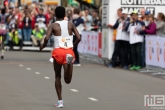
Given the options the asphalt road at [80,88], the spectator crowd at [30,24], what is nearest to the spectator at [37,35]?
the spectator crowd at [30,24]

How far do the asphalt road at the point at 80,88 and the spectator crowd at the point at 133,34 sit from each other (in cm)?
68

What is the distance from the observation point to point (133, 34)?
20.5 m

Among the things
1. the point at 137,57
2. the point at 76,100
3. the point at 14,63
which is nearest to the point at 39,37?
the point at 14,63

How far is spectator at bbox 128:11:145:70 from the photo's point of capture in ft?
66.9

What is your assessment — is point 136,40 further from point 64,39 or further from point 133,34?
point 64,39

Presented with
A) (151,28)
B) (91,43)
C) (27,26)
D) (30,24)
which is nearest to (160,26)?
(151,28)

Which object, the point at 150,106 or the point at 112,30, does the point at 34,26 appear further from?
the point at 150,106

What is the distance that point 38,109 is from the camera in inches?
442

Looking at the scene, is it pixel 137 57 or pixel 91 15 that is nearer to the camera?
pixel 137 57

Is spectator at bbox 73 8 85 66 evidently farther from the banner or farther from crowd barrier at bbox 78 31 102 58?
the banner

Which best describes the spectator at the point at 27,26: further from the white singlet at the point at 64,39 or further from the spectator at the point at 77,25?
the white singlet at the point at 64,39

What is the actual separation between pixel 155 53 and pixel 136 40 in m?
1.13

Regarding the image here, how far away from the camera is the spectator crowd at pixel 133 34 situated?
20188mm

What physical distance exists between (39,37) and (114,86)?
1582cm
